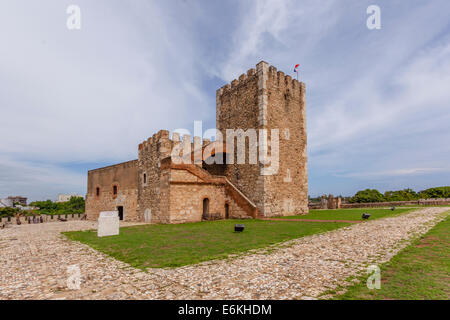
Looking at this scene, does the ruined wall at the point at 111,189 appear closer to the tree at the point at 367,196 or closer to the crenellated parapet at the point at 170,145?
the crenellated parapet at the point at 170,145

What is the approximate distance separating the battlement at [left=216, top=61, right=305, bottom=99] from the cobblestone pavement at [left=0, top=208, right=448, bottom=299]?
13.9m

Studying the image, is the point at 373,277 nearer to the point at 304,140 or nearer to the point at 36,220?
the point at 304,140

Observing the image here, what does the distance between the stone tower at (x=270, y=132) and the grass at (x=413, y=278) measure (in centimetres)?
1107

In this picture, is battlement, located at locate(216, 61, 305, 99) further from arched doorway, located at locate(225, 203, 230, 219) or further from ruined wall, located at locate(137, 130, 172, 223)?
arched doorway, located at locate(225, 203, 230, 219)

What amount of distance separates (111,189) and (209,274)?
22395 mm

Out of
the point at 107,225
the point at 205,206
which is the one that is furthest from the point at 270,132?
the point at 107,225

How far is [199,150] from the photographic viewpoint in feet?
60.3

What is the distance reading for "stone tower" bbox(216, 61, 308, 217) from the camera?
1719cm

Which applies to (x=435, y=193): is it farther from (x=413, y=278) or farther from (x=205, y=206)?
(x=413, y=278)

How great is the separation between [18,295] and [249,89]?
1749 centimetres

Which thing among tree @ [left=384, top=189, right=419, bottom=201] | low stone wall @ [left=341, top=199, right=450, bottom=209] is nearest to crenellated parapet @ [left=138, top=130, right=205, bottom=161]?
low stone wall @ [left=341, top=199, right=450, bottom=209]

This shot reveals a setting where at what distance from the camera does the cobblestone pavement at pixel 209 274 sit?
380cm

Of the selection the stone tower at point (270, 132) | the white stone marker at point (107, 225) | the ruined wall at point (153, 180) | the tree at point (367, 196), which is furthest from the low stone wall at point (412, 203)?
the white stone marker at point (107, 225)
